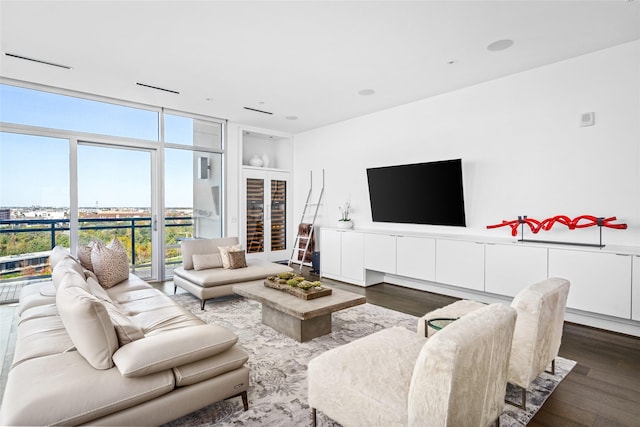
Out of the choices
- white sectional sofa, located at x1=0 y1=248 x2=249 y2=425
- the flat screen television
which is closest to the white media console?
the flat screen television

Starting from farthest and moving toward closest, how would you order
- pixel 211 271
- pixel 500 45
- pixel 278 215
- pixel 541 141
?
pixel 278 215, pixel 211 271, pixel 541 141, pixel 500 45

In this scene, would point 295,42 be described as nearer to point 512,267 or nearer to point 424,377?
point 424,377

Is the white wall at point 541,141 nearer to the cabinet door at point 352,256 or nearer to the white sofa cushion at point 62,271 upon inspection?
the cabinet door at point 352,256

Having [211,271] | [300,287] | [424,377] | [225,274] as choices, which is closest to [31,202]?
[211,271]

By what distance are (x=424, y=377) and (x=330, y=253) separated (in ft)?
14.9

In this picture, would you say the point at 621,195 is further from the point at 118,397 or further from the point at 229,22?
the point at 118,397

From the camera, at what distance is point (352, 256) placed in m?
5.45

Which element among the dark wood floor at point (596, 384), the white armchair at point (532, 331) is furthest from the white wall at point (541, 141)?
the white armchair at point (532, 331)

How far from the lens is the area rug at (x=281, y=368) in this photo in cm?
198

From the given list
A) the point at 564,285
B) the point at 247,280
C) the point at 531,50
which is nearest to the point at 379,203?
the point at 247,280

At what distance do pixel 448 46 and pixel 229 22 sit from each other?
210 cm

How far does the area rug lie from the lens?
6.48 ft

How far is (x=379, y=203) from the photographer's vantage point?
5.47 metres

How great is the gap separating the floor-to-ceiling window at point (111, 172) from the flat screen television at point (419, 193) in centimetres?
296
